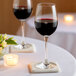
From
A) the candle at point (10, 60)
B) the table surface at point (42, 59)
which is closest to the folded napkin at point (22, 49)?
the table surface at point (42, 59)

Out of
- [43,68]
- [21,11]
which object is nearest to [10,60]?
[43,68]

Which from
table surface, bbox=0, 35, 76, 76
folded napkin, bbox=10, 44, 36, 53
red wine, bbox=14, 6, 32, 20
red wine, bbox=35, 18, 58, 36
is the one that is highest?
red wine, bbox=14, 6, 32, 20

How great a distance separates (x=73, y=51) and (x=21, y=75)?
125 centimetres

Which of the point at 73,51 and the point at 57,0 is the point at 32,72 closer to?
the point at 73,51

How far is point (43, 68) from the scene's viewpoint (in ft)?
3.48

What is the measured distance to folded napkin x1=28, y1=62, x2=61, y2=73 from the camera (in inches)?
40.8

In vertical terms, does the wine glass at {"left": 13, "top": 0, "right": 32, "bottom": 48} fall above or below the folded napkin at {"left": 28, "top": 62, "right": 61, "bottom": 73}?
above

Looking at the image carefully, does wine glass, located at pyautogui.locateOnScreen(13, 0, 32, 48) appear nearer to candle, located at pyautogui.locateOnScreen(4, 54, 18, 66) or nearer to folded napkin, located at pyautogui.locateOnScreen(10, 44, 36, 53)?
folded napkin, located at pyautogui.locateOnScreen(10, 44, 36, 53)

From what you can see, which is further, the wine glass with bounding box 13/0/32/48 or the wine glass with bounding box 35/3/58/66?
the wine glass with bounding box 13/0/32/48

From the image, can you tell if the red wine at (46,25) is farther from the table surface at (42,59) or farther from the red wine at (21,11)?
the red wine at (21,11)

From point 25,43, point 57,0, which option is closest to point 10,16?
point 57,0

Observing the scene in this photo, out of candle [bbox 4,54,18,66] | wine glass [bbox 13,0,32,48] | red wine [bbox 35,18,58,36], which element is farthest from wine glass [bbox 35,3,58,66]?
wine glass [bbox 13,0,32,48]

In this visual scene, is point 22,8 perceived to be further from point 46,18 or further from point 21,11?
point 46,18

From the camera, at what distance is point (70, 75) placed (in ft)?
3.26
